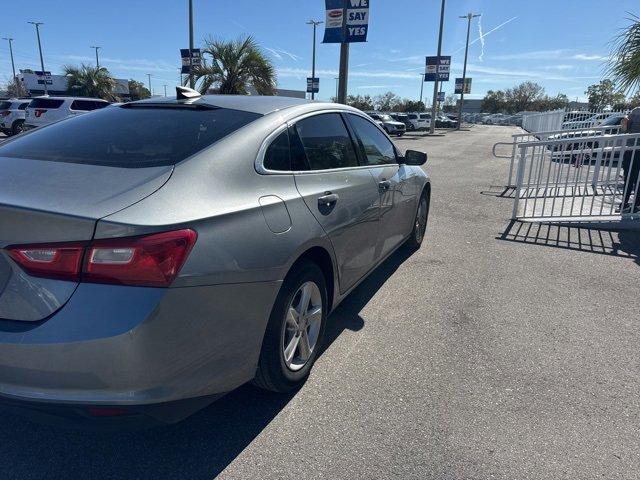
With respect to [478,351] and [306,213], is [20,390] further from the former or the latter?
[478,351]

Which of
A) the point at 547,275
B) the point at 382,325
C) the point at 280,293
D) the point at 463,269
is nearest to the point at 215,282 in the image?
the point at 280,293

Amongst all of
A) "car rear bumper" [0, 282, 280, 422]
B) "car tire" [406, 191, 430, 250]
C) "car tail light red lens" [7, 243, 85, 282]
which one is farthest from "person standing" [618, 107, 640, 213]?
"car tail light red lens" [7, 243, 85, 282]

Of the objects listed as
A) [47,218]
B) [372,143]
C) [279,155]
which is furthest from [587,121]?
[47,218]

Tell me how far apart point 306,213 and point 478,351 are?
1.69 m

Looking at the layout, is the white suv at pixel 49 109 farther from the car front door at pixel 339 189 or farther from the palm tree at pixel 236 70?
the car front door at pixel 339 189

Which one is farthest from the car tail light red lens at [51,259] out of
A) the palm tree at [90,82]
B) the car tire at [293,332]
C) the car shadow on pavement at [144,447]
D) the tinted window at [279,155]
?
the palm tree at [90,82]

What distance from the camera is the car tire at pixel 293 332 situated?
2502mm

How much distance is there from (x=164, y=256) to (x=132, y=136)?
45.2 inches

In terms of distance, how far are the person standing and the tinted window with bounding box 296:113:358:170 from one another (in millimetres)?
5321

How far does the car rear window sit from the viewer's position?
2.41 m

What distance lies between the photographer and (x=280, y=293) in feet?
8.13

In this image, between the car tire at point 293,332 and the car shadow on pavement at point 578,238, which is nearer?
the car tire at point 293,332

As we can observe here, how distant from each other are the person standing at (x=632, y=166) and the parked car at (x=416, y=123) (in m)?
38.7

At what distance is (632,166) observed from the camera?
7215 millimetres
